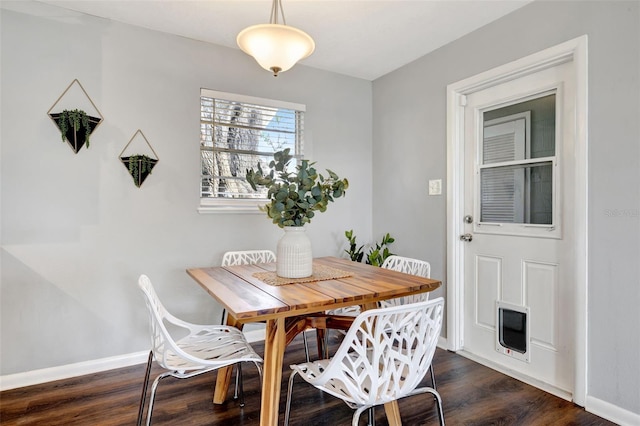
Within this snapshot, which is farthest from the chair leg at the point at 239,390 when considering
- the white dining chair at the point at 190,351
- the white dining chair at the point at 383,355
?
the white dining chair at the point at 383,355

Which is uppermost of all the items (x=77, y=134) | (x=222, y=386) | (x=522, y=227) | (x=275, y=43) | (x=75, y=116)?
(x=275, y=43)

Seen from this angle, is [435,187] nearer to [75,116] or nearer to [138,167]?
→ [138,167]

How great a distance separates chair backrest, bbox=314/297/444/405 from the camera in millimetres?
1206

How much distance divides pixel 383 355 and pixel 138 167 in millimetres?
2156

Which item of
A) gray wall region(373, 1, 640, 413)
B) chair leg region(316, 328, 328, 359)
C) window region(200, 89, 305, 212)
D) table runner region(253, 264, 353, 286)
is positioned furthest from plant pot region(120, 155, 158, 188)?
gray wall region(373, 1, 640, 413)

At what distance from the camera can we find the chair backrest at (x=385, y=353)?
3.96 feet

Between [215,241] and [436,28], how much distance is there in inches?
91.6

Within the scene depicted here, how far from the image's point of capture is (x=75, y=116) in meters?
2.35

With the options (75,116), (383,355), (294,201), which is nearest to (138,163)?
Result: (75,116)

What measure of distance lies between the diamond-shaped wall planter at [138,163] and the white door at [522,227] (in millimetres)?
2389

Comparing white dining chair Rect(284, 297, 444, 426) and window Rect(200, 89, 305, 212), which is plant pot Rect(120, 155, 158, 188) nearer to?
window Rect(200, 89, 305, 212)
